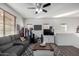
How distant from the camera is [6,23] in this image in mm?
3135

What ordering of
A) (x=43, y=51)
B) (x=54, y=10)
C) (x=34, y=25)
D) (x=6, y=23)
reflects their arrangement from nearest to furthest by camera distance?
(x=43, y=51) < (x=6, y=23) < (x=34, y=25) < (x=54, y=10)

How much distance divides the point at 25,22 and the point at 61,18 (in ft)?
3.90

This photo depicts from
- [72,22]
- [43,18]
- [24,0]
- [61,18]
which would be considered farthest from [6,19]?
[24,0]

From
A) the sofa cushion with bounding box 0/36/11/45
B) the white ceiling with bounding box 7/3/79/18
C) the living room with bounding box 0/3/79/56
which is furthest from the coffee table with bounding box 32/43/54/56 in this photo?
the white ceiling with bounding box 7/3/79/18

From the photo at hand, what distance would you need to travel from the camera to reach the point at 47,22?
13.1 ft

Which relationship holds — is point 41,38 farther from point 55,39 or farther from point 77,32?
point 77,32

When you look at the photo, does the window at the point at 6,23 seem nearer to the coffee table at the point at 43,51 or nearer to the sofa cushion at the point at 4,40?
the sofa cushion at the point at 4,40

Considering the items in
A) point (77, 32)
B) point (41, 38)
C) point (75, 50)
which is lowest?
point (75, 50)

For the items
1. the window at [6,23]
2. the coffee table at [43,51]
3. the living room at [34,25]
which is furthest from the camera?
the window at [6,23]

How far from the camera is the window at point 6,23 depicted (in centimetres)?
296

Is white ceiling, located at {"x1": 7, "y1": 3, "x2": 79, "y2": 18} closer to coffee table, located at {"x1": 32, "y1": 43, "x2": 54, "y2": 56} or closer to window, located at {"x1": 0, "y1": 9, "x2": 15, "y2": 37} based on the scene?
window, located at {"x1": 0, "y1": 9, "x2": 15, "y2": 37}

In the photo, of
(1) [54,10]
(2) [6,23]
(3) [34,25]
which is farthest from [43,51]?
(1) [54,10]

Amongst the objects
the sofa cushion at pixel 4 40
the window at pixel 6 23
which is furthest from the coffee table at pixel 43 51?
the window at pixel 6 23

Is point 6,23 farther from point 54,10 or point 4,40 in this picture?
point 54,10
